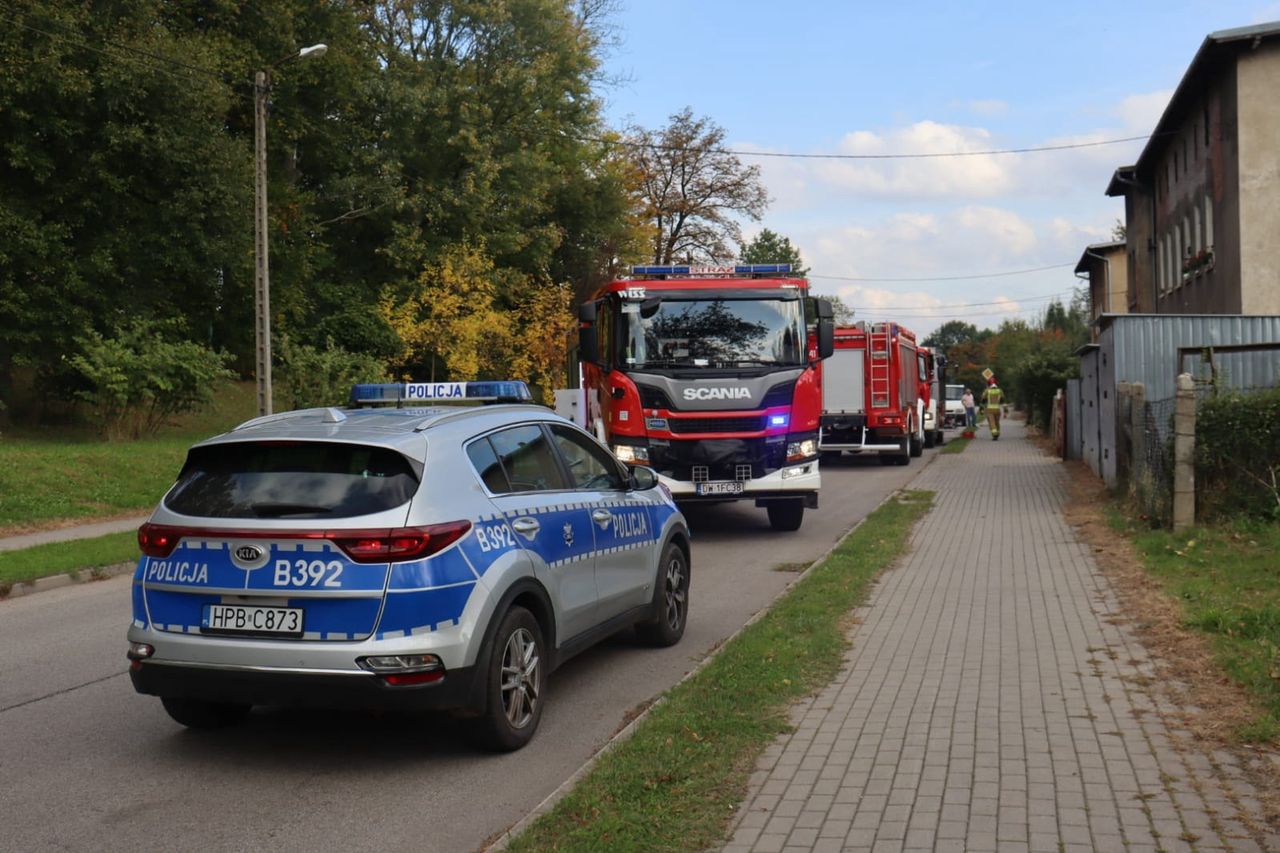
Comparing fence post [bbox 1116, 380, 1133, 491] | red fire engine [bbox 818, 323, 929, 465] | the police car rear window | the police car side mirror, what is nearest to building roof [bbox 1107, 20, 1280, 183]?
red fire engine [bbox 818, 323, 929, 465]

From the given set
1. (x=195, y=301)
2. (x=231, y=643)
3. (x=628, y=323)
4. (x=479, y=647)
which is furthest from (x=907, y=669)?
(x=195, y=301)

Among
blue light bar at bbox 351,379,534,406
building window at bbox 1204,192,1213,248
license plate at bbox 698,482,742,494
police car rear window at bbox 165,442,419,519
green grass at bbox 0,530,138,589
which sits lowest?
green grass at bbox 0,530,138,589

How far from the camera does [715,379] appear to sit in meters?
13.7

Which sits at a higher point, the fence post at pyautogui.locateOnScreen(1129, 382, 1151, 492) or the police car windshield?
the police car windshield

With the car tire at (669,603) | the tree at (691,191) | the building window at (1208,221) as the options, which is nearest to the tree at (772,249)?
the tree at (691,191)

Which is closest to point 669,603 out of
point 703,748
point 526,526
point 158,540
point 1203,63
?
point 526,526

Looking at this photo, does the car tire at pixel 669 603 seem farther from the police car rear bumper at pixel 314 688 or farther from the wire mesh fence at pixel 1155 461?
the wire mesh fence at pixel 1155 461

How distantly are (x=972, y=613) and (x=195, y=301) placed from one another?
28698 millimetres

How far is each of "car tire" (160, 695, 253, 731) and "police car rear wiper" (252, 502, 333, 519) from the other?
1.07 meters

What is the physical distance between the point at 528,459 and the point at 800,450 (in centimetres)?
798

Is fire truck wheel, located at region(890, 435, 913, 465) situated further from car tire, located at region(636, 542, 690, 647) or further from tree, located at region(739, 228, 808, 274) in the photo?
tree, located at region(739, 228, 808, 274)

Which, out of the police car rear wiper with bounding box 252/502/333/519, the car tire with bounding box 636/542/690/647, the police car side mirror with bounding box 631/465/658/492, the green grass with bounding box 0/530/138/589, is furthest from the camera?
the green grass with bounding box 0/530/138/589

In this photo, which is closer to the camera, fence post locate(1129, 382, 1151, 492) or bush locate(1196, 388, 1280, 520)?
bush locate(1196, 388, 1280, 520)

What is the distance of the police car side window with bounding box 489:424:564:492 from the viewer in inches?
242
